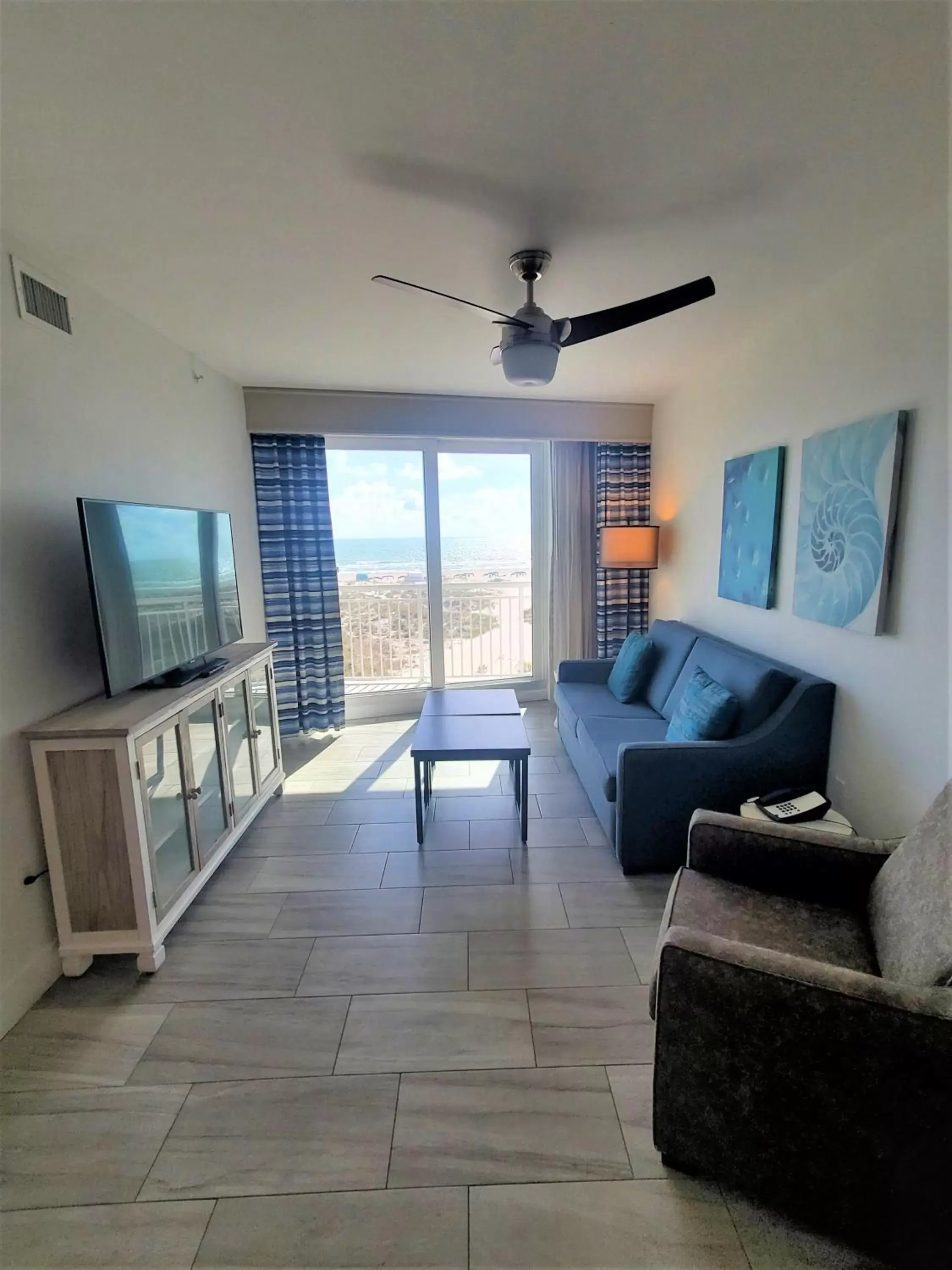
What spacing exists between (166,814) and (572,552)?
3.47 metres

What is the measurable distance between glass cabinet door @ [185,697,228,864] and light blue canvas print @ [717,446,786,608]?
273 centimetres

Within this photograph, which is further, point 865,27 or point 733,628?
point 733,628

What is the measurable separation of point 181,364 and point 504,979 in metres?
3.32

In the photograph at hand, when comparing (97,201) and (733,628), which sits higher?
(97,201)

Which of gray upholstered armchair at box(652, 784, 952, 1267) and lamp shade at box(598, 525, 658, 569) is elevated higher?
lamp shade at box(598, 525, 658, 569)

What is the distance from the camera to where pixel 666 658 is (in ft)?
11.4

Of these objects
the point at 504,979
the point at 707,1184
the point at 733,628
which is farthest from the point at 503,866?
the point at 733,628

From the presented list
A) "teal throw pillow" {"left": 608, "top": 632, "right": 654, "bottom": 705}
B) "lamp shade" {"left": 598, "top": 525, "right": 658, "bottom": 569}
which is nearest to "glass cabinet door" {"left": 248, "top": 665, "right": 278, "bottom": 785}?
"teal throw pillow" {"left": 608, "top": 632, "right": 654, "bottom": 705}

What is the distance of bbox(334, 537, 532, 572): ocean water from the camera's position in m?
4.47

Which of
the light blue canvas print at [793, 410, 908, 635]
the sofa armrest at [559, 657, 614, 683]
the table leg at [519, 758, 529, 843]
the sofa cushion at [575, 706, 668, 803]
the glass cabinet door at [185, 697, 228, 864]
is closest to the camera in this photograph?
the light blue canvas print at [793, 410, 908, 635]

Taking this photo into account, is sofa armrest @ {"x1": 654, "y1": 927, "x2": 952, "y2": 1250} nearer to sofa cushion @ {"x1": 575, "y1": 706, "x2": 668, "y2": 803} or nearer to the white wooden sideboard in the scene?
sofa cushion @ {"x1": 575, "y1": 706, "x2": 668, "y2": 803}

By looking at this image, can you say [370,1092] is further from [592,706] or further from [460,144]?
[460,144]

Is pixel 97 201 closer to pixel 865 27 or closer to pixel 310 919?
pixel 865 27

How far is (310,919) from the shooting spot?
87.4 inches
